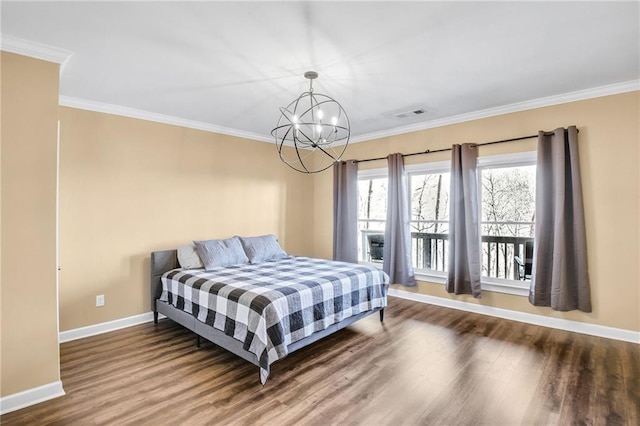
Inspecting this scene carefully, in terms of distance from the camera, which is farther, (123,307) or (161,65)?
(123,307)

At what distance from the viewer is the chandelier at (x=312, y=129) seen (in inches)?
112

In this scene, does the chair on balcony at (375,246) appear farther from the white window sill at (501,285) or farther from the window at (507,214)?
the window at (507,214)

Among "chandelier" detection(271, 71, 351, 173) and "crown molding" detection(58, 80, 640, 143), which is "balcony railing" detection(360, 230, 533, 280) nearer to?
"crown molding" detection(58, 80, 640, 143)

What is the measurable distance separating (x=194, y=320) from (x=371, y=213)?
3.39 m

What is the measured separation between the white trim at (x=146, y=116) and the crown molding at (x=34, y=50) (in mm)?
884

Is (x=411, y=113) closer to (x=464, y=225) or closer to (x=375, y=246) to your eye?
(x=464, y=225)

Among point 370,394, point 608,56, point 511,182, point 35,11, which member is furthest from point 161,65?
point 511,182

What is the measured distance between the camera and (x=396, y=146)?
5000 mm

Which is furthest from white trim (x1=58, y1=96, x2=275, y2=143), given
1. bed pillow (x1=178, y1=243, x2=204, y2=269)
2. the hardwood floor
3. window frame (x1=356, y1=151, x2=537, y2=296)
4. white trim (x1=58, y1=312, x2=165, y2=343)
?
window frame (x1=356, y1=151, x2=537, y2=296)

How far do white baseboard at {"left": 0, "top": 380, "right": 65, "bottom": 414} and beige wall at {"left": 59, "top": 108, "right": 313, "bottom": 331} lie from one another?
1254 millimetres

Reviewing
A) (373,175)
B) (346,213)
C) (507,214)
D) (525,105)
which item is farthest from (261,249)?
(525,105)

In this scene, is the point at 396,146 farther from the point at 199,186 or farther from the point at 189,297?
the point at 189,297

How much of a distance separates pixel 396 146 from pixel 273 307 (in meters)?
3.44

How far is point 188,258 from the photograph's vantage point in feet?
12.9
